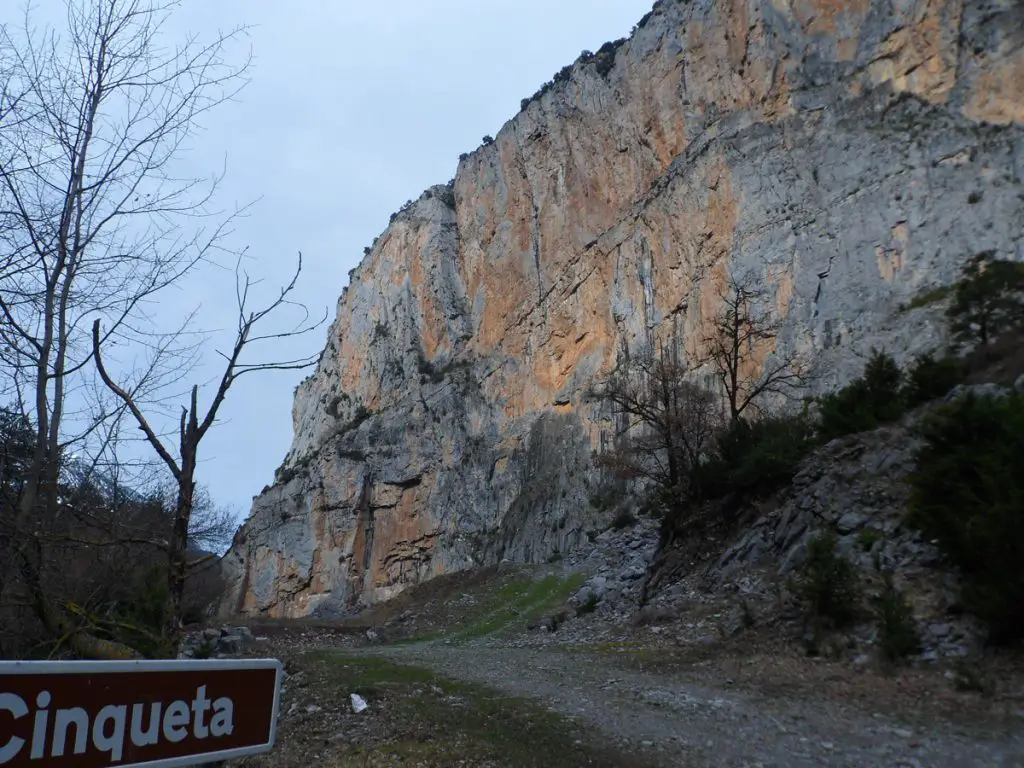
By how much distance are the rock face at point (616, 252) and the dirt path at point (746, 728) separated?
9.01 m

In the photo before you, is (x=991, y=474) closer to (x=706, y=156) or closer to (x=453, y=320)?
(x=706, y=156)

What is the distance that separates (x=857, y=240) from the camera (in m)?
31.4

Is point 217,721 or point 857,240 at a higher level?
point 857,240

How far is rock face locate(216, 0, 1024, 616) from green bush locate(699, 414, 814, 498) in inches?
415

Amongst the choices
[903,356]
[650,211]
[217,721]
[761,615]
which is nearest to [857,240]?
[903,356]

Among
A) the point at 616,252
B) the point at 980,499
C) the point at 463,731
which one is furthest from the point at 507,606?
the point at 616,252

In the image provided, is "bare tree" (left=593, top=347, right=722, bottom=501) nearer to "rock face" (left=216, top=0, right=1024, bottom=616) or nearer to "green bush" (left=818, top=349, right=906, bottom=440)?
"green bush" (left=818, top=349, right=906, bottom=440)

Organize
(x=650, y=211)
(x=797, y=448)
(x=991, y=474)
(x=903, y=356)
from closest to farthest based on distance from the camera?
(x=991, y=474) → (x=797, y=448) → (x=903, y=356) → (x=650, y=211)

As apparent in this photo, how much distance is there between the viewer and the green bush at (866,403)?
1398cm

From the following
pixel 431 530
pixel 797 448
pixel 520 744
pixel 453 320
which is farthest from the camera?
pixel 453 320

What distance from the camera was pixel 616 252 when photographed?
45.0m

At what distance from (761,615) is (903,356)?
20.6 metres

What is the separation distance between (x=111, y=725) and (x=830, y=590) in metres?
9.22

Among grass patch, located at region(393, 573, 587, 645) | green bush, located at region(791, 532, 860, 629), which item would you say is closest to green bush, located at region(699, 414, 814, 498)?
green bush, located at region(791, 532, 860, 629)
